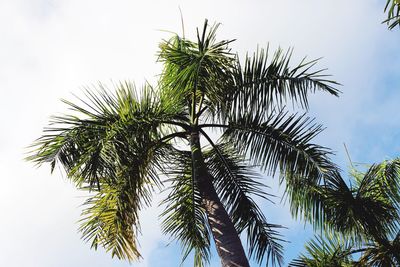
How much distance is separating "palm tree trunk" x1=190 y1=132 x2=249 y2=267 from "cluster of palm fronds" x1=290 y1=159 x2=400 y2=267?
3.13 ft

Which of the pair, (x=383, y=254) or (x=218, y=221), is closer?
(x=383, y=254)

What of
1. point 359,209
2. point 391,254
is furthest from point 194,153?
point 391,254

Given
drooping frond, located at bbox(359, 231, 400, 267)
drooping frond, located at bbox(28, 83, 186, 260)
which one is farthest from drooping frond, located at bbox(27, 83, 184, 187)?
drooping frond, located at bbox(359, 231, 400, 267)

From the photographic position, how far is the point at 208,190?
30.6ft

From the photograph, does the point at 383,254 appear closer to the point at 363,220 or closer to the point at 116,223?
the point at 363,220

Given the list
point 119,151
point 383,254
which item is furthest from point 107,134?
point 383,254

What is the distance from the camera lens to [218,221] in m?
9.02

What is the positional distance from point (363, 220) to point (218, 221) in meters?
2.29

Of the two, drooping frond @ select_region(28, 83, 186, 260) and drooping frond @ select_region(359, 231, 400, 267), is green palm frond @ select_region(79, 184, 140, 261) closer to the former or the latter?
drooping frond @ select_region(28, 83, 186, 260)

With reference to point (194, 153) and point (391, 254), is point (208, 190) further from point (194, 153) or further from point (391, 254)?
point (391, 254)

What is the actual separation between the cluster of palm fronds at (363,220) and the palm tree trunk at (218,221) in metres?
0.95

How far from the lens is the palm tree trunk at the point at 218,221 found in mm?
8727

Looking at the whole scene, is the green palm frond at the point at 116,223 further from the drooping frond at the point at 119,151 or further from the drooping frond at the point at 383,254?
the drooping frond at the point at 383,254

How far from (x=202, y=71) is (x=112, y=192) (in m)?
→ 2.55
